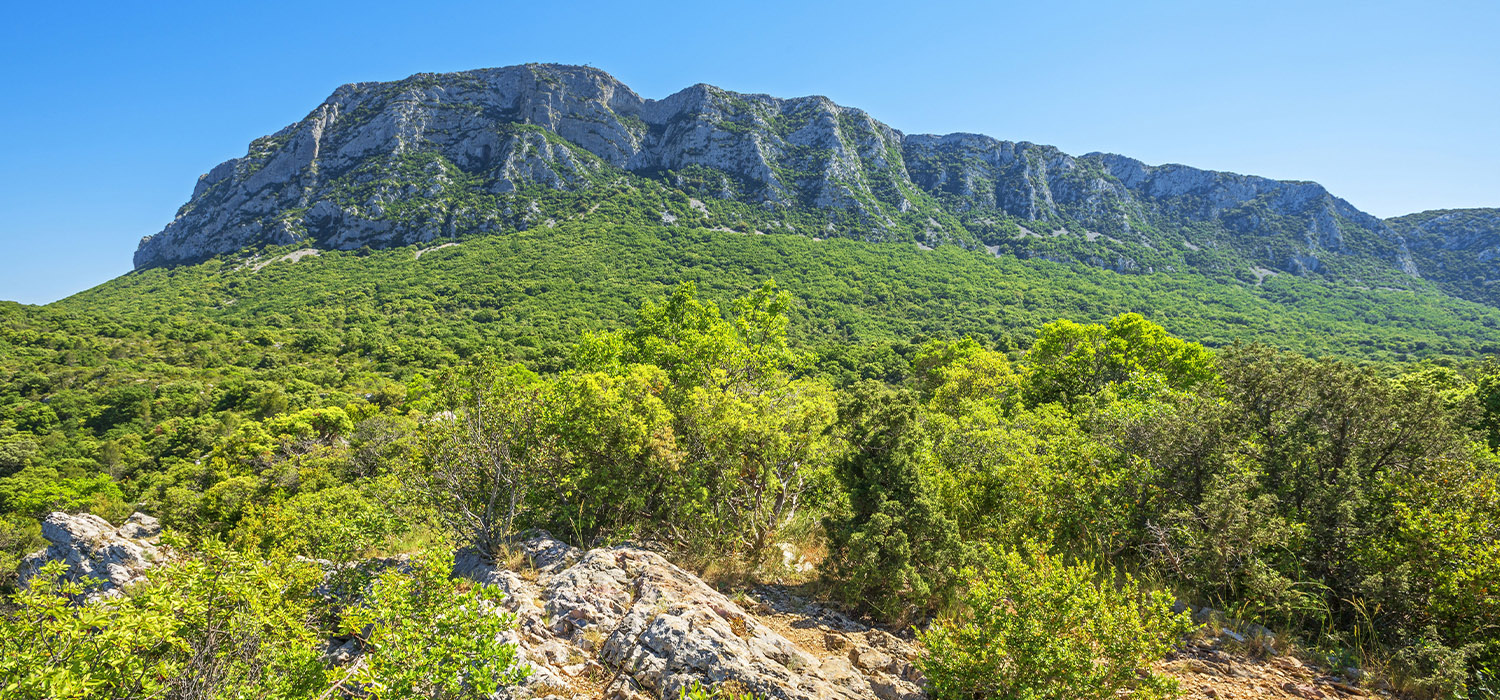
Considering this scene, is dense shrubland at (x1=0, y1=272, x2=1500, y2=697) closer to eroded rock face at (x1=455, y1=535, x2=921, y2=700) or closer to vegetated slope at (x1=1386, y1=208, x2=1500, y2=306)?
eroded rock face at (x1=455, y1=535, x2=921, y2=700)

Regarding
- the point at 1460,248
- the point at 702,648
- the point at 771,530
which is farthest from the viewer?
the point at 1460,248

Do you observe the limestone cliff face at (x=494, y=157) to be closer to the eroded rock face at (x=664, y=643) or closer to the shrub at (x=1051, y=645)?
the eroded rock face at (x=664, y=643)

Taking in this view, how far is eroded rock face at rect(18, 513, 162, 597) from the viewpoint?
55.6 ft

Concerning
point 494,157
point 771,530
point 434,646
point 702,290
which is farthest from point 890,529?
point 494,157

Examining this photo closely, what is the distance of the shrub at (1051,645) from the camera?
16.5 ft

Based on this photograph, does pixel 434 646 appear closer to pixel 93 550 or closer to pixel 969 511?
pixel 969 511

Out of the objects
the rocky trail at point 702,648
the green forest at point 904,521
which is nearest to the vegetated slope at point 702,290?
the green forest at point 904,521

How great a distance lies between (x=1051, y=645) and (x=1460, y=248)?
264 metres

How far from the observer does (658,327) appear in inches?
918

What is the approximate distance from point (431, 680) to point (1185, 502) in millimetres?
10207

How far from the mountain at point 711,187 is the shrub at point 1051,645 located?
13314 cm

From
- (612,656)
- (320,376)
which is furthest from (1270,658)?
(320,376)

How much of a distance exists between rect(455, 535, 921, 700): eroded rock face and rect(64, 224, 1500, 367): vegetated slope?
6781cm

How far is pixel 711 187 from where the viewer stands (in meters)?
150
